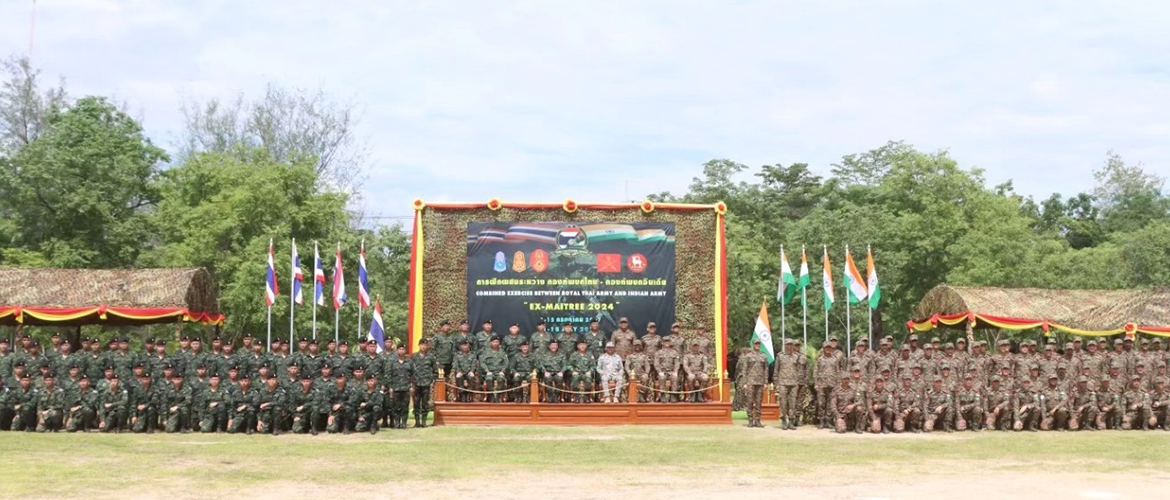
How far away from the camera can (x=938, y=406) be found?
16.4 meters

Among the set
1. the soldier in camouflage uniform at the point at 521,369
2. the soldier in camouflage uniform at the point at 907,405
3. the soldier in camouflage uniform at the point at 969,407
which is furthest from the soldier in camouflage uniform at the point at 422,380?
the soldier in camouflage uniform at the point at 969,407

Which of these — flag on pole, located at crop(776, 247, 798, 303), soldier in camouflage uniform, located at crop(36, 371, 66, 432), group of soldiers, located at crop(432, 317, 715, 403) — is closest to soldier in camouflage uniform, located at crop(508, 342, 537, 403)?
group of soldiers, located at crop(432, 317, 715, 403)

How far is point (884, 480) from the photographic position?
1065 cm

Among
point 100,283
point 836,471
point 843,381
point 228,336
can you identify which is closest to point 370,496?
point 836,471

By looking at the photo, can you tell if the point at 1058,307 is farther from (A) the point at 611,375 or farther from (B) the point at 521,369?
(B) the point at 521,369

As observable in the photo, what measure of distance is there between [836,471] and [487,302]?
936 centimetres

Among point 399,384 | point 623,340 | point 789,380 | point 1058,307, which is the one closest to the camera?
point 399,384

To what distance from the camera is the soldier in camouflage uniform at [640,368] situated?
1823 centimetres

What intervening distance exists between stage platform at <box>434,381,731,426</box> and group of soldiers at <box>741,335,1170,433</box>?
0.98m

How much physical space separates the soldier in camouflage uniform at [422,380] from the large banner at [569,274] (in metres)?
2.09

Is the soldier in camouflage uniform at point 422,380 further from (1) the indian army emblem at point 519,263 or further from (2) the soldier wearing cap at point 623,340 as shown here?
(2) the soldier wearing cap at point 623,340

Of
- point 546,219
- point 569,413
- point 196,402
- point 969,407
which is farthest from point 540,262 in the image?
point 969,407

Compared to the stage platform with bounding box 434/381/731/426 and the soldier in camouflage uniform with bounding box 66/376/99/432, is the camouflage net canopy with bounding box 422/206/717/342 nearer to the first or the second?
the stage platform with bounding box 434/381/731/426

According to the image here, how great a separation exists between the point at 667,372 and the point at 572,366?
1.53 m
